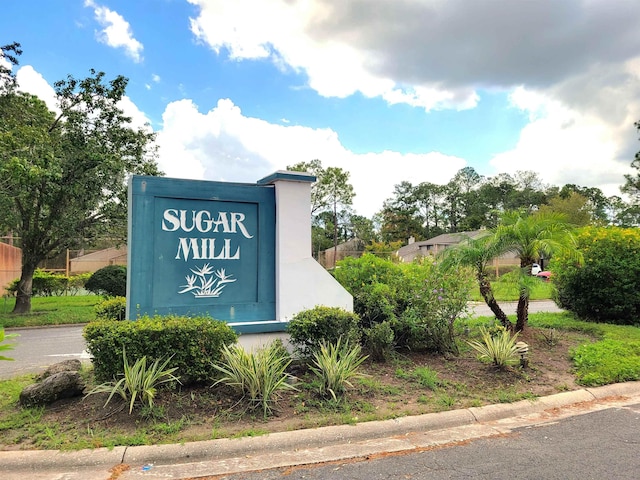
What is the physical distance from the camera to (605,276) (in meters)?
9.10

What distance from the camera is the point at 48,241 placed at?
1446 cm

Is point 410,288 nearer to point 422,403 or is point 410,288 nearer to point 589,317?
point 422,403

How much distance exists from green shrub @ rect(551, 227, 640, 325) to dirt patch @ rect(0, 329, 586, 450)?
13.7 feet

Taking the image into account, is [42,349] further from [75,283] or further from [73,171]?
[75,283]

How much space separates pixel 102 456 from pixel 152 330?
3.96 feet

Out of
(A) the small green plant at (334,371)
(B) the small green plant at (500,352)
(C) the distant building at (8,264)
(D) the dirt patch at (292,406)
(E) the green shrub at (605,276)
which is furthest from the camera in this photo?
(C) the distant building at (8,264)

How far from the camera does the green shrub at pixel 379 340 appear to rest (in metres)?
5.74

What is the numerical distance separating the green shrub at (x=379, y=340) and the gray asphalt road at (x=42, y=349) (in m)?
1.75

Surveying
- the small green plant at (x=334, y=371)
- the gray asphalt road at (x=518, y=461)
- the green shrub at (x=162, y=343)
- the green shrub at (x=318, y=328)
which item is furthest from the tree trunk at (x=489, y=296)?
the green shrub at (x=162, y=343)

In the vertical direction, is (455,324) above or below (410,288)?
below

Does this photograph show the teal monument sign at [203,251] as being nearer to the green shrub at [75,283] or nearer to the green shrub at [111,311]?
the green shrub at [111,311]

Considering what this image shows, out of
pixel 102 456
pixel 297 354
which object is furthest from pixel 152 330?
pixel 297 354

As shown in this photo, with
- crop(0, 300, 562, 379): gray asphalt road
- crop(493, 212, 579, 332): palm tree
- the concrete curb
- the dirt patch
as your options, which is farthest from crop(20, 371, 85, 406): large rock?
crop(493, 212, 579, 332): palm tree

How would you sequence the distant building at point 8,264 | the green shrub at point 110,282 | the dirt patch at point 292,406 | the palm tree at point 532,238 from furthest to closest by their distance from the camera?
the distant building at point 8,264, the green shrub at point 110,282, the palm tree at point 532,238, the dirt patch at point 292,406
